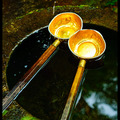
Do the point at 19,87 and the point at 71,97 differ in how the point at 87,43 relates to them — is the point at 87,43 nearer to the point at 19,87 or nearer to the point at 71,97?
the point at 71,97

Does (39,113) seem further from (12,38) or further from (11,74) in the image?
(12,38)

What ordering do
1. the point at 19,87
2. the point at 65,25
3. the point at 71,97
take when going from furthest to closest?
Answer: the point at 65,25
the point at 19,87
the point at 71,97

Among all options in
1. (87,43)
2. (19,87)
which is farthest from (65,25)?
(19,87)

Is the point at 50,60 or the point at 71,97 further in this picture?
the point at 50,60

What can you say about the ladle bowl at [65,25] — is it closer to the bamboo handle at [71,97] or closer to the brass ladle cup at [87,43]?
the brass ladle cup at [87,43]

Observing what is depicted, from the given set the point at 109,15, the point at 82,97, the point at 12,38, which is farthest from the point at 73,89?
the point at 109,15

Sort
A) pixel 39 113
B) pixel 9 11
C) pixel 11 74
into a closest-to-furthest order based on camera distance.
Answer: pixel 39 113 < pixel 11 74 < pixel 9 11

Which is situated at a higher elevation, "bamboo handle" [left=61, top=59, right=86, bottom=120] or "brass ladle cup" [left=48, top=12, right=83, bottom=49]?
"brass ladle cup" [left=48, top=12, right=83, bottom=49]

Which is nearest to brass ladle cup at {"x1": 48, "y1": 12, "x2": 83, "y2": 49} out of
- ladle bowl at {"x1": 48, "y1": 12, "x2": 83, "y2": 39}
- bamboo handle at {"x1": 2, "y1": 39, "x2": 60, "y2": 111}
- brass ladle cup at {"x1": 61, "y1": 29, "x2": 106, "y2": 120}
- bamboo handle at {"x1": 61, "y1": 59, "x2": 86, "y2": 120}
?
ladle bowl at {"x1": 48, "y1": 12, "x2": 83, "y2": 39}

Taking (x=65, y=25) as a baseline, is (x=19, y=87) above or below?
below

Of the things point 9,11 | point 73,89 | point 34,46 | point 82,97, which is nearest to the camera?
point 73,89

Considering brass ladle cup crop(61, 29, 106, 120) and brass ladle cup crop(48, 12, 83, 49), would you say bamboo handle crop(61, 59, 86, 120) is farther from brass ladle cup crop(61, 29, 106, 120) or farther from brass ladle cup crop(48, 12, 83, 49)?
brass ladle cup crop(48, 12, 83, 49)
